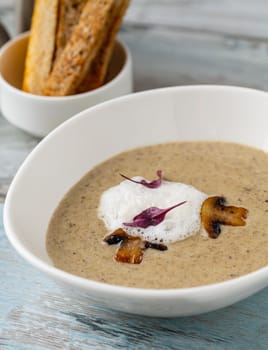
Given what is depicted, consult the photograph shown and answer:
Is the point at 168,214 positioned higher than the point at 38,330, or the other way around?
the point at 168,214

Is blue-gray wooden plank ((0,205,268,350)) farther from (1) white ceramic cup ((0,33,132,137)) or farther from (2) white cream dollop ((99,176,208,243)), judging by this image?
(1) white ceramic cup ((0,33,132,137))

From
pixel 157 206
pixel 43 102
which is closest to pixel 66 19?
pixel 43 102

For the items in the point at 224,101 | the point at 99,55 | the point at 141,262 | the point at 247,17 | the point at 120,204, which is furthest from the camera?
the point at 247,17

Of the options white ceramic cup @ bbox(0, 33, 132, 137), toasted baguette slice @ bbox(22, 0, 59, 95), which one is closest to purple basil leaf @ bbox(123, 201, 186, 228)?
white ceramic cup @ bbox(0, 33, 132, 137)

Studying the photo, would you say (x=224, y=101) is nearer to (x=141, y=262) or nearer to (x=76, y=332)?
(x=141, y=262)

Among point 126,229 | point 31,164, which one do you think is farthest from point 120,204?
point 31,164

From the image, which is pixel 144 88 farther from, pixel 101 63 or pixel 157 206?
pixel 157 206

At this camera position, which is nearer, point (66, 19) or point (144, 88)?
point (66, 19)
